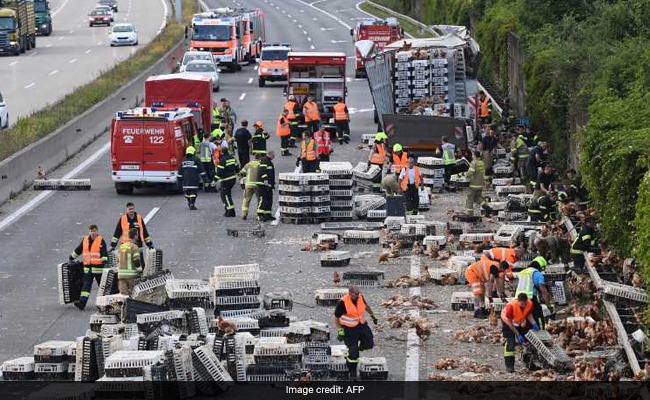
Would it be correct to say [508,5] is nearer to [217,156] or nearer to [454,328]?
[217,156]

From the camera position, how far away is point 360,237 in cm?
3036

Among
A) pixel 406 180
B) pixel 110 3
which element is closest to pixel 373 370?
pixel 406 180

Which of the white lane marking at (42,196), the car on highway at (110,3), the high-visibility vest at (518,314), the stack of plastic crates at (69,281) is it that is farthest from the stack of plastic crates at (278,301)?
the car on highway at (110,3)

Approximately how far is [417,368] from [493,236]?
8940mm

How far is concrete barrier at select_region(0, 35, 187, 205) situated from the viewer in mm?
36594

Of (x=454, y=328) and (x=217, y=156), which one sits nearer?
(x=454, y=328)

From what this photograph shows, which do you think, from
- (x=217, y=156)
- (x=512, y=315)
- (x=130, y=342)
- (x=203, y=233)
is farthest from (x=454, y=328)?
(x=217, y=156)

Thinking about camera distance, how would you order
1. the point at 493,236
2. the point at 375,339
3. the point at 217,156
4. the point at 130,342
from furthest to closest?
1. the point at 217,156
2. the point at 493,236
3. the point at 375,339
4. the point at 130,342

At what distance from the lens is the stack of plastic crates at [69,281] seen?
80.1 ft

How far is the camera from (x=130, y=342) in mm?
19547

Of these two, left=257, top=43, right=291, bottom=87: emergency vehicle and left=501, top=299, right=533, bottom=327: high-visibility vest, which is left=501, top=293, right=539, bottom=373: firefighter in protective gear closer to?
left=501, top=299, right=533, bottom=327: high-visibility vest

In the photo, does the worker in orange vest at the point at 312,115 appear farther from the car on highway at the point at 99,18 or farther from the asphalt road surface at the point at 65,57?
the car on highway at the point at 99,18

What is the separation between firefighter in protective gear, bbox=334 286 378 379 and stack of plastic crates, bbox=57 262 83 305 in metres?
6.43

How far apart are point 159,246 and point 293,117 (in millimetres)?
15044
